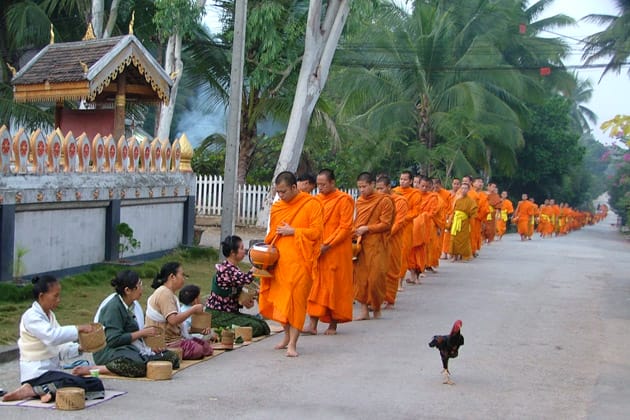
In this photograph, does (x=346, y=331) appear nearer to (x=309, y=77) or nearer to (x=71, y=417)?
(x=71, y=417)

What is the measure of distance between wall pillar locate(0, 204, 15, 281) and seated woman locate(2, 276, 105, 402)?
4876 millimetres

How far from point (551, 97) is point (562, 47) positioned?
6.31 metres

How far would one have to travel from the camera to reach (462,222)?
21.8 metres

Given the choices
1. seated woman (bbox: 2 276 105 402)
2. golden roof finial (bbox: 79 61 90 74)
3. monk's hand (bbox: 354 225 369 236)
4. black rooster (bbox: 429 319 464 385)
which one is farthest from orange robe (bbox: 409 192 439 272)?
seated woman (bbox: 2 276 105 402)

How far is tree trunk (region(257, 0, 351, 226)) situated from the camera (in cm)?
2164

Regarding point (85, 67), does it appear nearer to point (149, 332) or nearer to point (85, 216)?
point (85, 216)

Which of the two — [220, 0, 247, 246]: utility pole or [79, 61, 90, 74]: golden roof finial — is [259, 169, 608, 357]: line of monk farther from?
[79, 61, 90, 74]: golden roof finial

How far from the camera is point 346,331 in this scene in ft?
36.2

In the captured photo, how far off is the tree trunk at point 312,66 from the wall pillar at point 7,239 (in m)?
10.5

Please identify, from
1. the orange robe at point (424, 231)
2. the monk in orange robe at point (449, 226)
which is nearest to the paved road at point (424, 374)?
the orange robe at point (424, 231)

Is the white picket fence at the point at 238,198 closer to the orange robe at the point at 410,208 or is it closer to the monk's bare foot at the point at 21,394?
the orange robe at the point at 410,208

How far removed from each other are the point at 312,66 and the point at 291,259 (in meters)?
13.0

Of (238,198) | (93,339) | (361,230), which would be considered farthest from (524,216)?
(93,339)

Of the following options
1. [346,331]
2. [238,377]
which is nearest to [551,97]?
[346,331]
